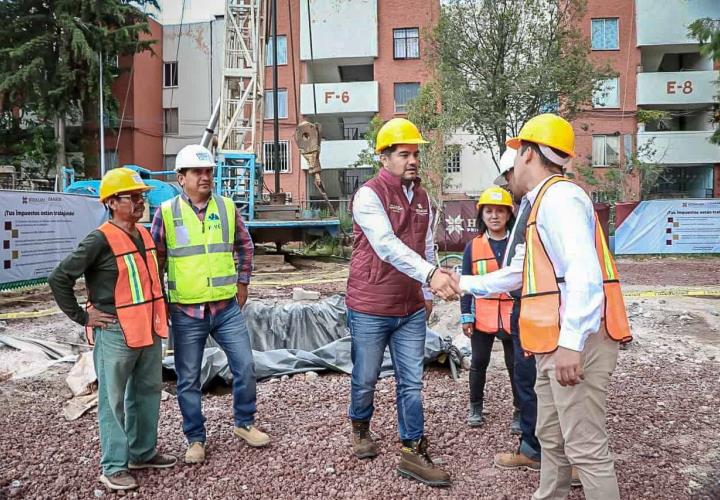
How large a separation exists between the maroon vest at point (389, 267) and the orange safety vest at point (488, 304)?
2.63 ft

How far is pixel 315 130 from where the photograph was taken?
1661 centimetres

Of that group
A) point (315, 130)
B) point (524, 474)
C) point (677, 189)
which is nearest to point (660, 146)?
point (677, 189)

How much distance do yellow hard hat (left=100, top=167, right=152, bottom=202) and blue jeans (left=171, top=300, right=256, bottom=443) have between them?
839mm

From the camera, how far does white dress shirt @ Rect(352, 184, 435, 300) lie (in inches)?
138

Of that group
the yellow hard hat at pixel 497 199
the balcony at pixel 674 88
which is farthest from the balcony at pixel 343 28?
the yellow hard hat at pixel 497 199

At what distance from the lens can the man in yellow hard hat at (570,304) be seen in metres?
2.46

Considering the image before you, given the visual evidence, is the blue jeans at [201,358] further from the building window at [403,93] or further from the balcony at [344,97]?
the building window at [403,93]

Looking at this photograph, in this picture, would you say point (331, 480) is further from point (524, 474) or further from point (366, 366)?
point (524, 474)

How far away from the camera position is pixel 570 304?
8.05 feet

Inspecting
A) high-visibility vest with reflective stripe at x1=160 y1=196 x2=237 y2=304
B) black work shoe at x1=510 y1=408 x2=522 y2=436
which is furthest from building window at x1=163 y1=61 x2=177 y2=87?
black work shoe at x1=510 y1=408 x2=522 y2=436

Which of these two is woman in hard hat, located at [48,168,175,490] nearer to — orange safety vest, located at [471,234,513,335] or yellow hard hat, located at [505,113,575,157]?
orange safety vest, located at [471,234,513,335]

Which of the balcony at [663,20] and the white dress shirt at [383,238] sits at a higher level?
the balcony at [663,20]

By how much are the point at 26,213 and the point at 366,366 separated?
928cm

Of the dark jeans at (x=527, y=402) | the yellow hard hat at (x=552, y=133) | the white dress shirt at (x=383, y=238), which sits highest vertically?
the yellow hard hat at (x=552, y=133)
